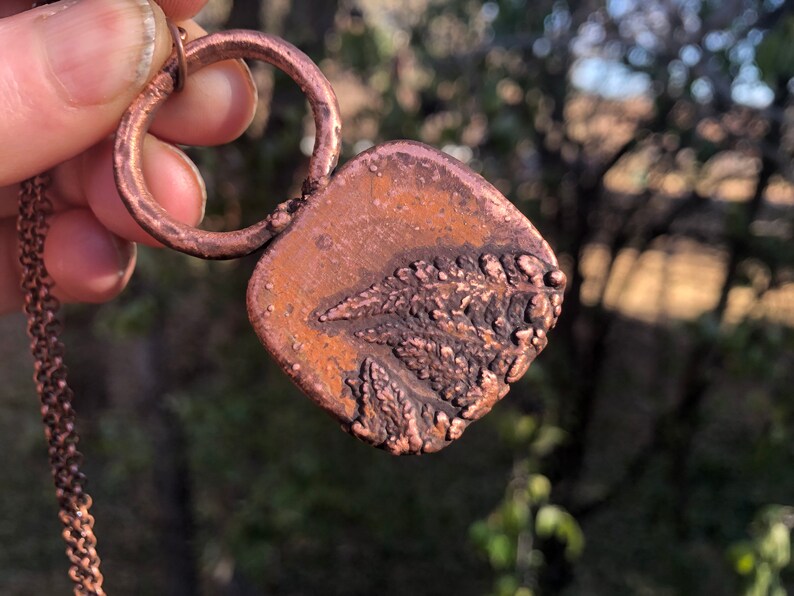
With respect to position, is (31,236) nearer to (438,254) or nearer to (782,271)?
(438,254)

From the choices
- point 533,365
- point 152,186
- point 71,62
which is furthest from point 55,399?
point 533,365

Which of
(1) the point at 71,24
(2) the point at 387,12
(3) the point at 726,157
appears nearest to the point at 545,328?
(1) the point at 71,24

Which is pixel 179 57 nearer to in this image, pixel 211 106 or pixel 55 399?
pixel 211 106

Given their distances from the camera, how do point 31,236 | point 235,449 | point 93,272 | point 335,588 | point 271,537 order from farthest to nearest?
point 335,588
point 235,449
point 271,537
point 93,272
point 31,236

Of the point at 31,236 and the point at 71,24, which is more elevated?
the point at 71,24

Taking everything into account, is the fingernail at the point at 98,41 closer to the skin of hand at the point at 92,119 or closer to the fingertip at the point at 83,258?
the skin of hand at the point at 92,119

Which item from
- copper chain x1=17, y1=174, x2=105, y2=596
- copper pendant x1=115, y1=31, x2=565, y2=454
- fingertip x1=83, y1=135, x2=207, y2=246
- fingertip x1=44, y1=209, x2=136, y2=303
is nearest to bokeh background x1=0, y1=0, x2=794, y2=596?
fingertip x1=44, y1=209, x2=136, y2=303

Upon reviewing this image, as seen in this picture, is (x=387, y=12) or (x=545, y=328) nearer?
(x=545, y=328)

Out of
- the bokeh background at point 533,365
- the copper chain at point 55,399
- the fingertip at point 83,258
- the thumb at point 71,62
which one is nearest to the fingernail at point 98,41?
the thumb at point 71,62
